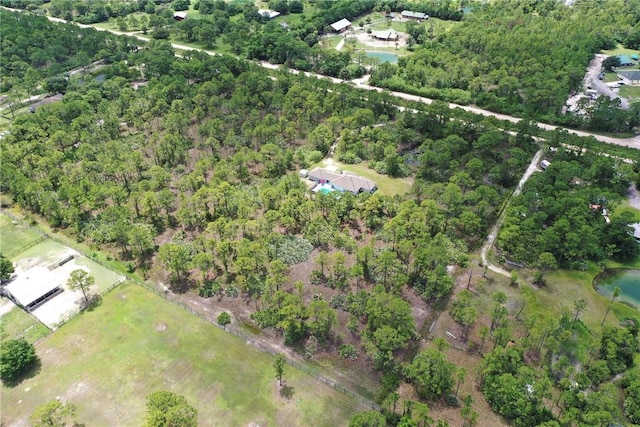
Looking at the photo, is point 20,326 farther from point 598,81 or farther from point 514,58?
point 598,81

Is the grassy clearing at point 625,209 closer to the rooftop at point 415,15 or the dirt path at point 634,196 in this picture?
the dirt path at point 634,196

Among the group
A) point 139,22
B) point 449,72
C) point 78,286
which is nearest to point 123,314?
point 78,286

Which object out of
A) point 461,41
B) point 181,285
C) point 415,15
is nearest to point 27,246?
point 181,285

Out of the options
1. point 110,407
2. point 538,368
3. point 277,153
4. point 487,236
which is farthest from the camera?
point 277,153

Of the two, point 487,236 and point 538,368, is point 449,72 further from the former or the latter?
point 538,368

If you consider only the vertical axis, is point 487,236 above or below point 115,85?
below
